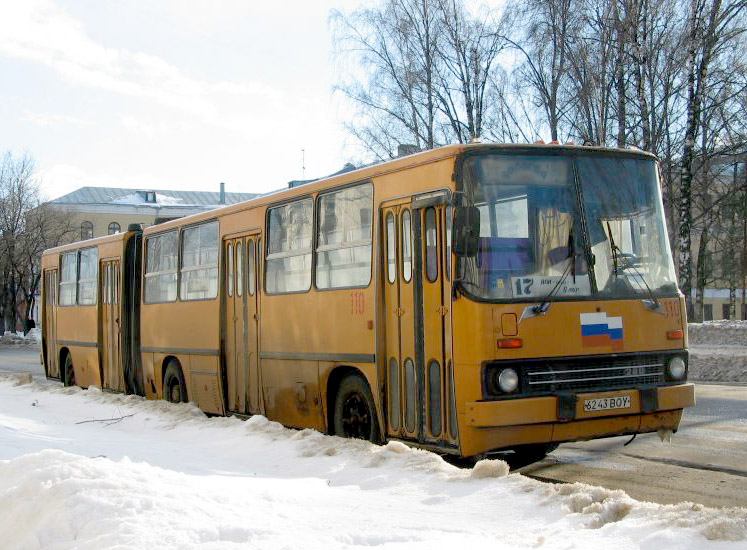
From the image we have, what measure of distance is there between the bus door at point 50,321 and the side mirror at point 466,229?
54.0 feet

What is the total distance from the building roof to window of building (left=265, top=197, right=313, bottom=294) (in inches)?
3341

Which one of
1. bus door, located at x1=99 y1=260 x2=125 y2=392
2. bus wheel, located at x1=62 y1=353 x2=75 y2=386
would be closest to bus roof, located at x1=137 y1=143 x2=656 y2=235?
bus door, located at x1=99 y1=260 x2=125 y2=392

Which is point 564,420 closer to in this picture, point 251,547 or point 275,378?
point 251,547

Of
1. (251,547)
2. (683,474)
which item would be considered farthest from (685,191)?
(251,547)

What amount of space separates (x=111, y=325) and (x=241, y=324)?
6.54 meters

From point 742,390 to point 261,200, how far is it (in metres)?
9.12

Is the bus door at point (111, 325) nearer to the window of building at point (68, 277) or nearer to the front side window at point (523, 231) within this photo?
the window of building at point (68, 277)

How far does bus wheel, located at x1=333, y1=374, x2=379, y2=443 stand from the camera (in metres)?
10.3

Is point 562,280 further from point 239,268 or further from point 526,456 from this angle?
point 239,268

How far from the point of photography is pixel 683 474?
9.31 m

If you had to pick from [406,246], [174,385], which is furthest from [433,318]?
[174,385]

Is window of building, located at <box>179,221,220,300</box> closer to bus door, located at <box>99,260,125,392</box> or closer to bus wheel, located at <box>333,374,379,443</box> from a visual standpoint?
bus door, located at <box>99,260,125,392</box>

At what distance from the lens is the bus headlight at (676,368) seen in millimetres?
9344

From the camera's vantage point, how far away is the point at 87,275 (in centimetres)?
2100
